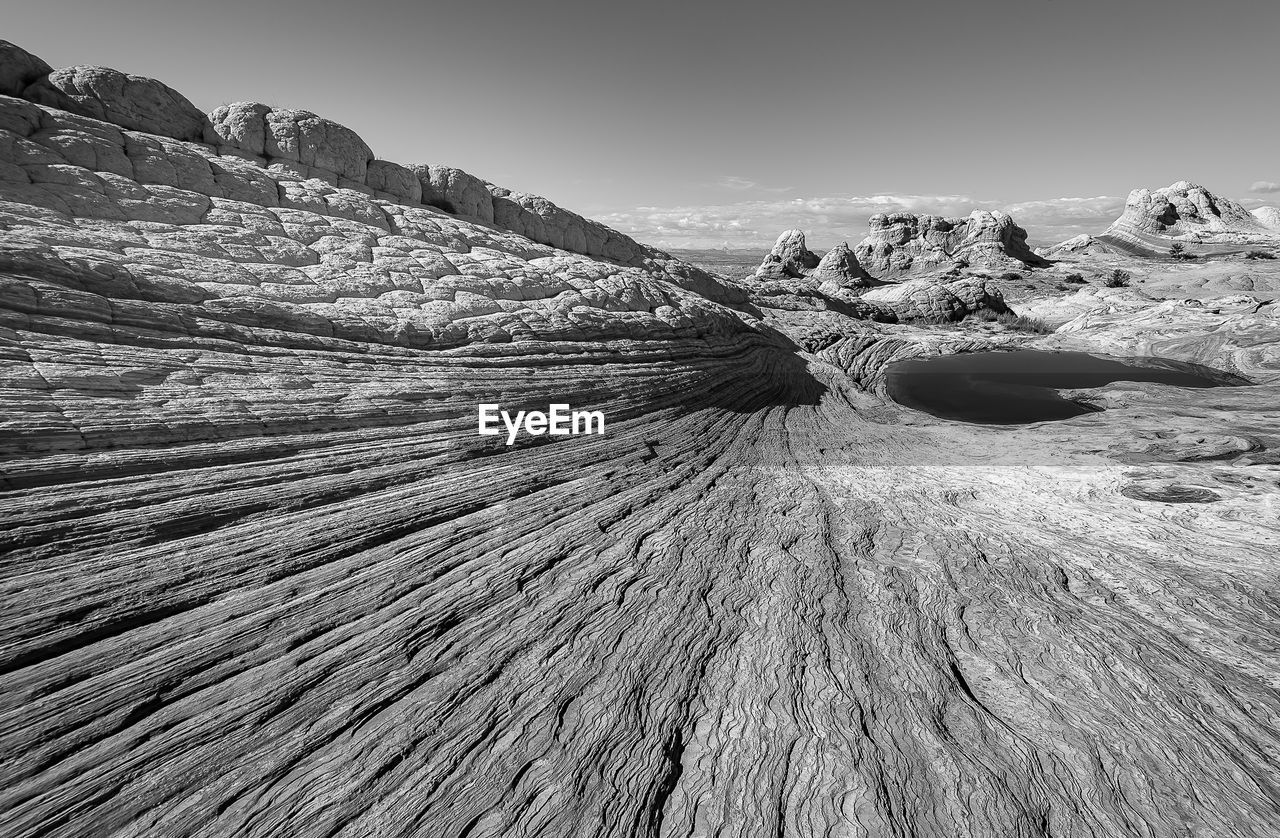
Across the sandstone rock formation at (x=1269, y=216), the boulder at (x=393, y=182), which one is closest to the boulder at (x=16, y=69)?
the boulder at (x=393, y=182)

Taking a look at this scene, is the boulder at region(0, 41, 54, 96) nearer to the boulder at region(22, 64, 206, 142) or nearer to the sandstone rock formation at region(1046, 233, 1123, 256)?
the boulder at region(22, 64, 206, 142)

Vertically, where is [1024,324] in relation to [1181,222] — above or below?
below

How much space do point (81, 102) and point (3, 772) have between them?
19055 millimetres

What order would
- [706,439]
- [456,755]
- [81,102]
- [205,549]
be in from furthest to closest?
[706,439] < [81,102] < [205,549] < [456,755]

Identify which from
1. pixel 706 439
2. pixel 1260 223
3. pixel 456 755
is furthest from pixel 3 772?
pixel 1260 223

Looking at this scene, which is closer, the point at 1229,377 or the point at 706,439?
the point at 706,439

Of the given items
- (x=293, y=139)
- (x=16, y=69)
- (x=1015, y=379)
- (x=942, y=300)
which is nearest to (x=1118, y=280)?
(x=942, y=300)

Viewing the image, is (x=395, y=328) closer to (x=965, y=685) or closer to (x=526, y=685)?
(x=526, y=685)

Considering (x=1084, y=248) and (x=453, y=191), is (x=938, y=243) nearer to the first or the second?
(x=1084, y=248)

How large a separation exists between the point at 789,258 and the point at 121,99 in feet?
233

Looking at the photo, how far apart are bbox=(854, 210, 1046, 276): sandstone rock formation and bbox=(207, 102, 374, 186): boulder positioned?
3383 inches

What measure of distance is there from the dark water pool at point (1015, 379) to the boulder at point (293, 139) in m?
28.2

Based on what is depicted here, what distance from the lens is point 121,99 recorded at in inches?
605

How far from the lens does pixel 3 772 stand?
4.69 m
